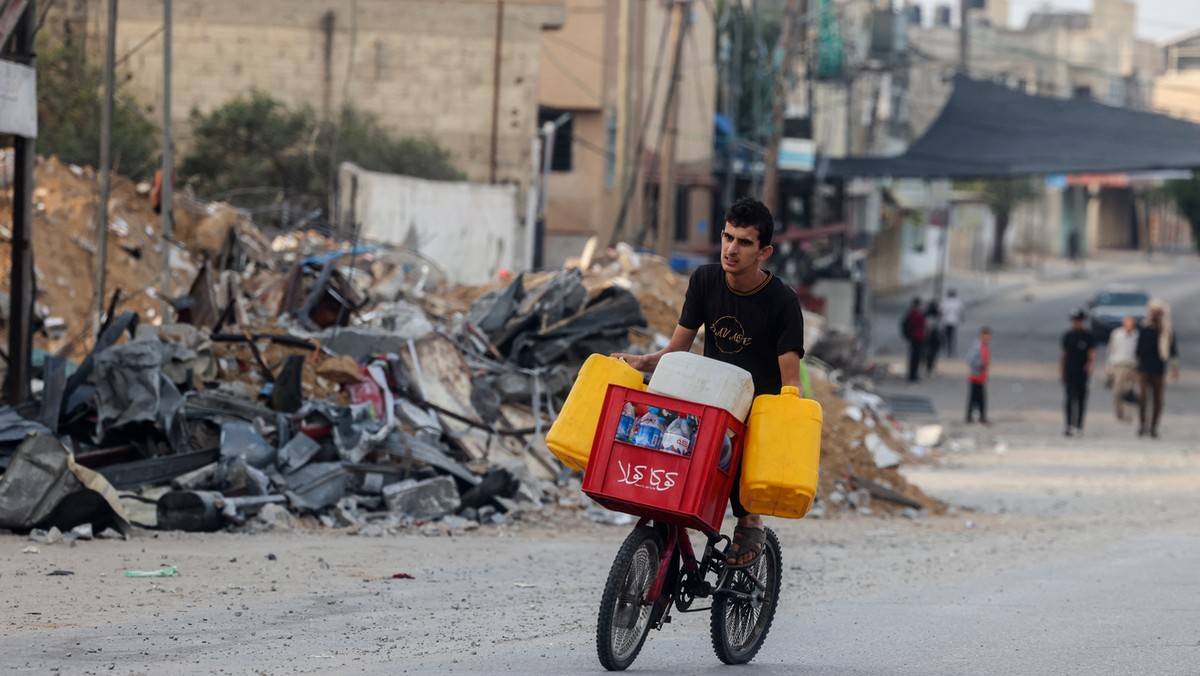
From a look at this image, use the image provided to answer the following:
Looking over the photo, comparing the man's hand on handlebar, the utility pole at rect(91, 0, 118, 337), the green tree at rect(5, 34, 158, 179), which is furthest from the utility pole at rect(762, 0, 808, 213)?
the man's hand on handlebar

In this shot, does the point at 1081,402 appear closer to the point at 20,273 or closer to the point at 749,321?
the point at 20,273

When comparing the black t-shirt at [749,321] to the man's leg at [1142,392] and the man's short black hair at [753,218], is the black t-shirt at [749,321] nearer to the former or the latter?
the man's short black hair at [753,218]

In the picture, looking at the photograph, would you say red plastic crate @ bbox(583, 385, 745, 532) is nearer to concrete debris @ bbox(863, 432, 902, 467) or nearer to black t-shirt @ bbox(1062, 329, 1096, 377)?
concrete debris @ bbox(863, 432, 902, 467)

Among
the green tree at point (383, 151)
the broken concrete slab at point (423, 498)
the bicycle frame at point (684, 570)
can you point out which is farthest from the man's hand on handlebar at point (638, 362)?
the green tree at point (383, 151)

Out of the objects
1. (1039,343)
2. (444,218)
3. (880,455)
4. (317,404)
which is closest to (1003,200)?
(1039,343)

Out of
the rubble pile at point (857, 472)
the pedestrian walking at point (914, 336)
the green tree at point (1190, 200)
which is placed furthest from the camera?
the green tree at point (1190, 200)

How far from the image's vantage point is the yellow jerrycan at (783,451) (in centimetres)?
597

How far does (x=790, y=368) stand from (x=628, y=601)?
110 centimetres

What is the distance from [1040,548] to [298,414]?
5.67m

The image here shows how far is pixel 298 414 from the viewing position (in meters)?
12.1

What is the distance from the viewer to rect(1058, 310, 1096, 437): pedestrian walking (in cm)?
2269

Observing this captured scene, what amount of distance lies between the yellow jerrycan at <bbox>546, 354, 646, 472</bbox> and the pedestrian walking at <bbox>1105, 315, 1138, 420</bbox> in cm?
1839

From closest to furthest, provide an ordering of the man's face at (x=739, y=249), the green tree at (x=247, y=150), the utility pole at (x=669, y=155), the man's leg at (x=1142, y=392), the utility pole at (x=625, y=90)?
1. the man's face at (x=739, y=249)
2. the man's leg at (x=1142, y=392)
3. the utility pole at (x=669, y=155)
4. the utility pole at (x=625, y=90)
5. the green tree at (x=247, y=150)

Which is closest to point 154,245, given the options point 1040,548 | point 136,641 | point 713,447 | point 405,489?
point 405,489
